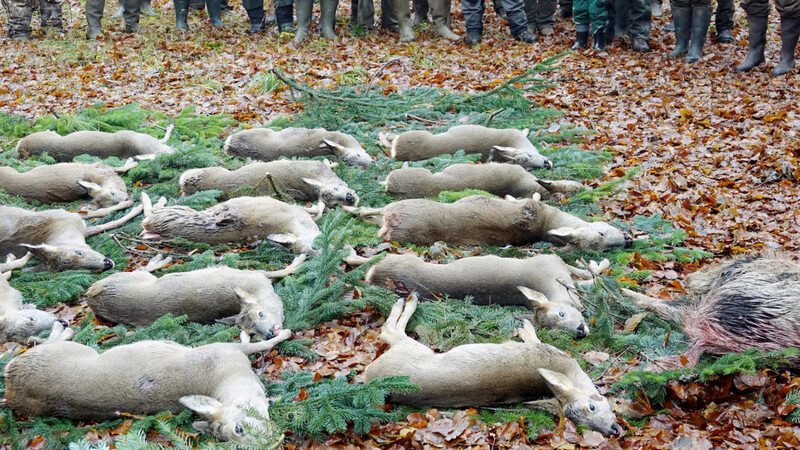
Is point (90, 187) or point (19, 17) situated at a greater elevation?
point (19, 17)

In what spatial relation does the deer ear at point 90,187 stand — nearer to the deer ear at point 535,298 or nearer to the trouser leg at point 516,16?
the deer ear at point 535,298

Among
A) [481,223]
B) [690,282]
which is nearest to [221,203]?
[481,223]

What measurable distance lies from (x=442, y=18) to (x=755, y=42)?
260 inches

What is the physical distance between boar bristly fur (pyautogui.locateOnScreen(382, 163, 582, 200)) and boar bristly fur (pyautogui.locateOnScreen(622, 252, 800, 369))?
95.4 inches

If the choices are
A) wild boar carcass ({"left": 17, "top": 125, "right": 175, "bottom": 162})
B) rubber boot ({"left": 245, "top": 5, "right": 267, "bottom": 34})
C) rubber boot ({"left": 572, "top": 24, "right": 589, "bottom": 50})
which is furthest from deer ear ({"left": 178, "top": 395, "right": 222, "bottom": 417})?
rubber boot ({"left": 245, "top": 5, "right": 267, "bottom": 34})

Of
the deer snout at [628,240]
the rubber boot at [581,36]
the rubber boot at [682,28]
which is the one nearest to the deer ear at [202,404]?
the deer snout at [628,240]

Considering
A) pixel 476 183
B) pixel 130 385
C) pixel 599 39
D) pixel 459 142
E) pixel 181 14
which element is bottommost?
pixel 130 385

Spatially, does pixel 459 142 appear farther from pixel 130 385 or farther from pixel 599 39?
pixel 599 39

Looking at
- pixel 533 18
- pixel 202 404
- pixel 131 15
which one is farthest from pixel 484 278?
pixel 131 15

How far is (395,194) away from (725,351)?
3.95 metres

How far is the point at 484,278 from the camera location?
5.96 meters

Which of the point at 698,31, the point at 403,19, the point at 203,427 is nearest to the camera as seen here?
the point at 203,427

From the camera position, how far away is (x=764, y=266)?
5352 mm

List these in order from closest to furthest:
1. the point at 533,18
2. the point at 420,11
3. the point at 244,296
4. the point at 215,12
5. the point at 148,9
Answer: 1. the point at 244,296
2. the point at 533,18
3. the point at 215,12
4. the point at 420,11
5. the point at 148,9
